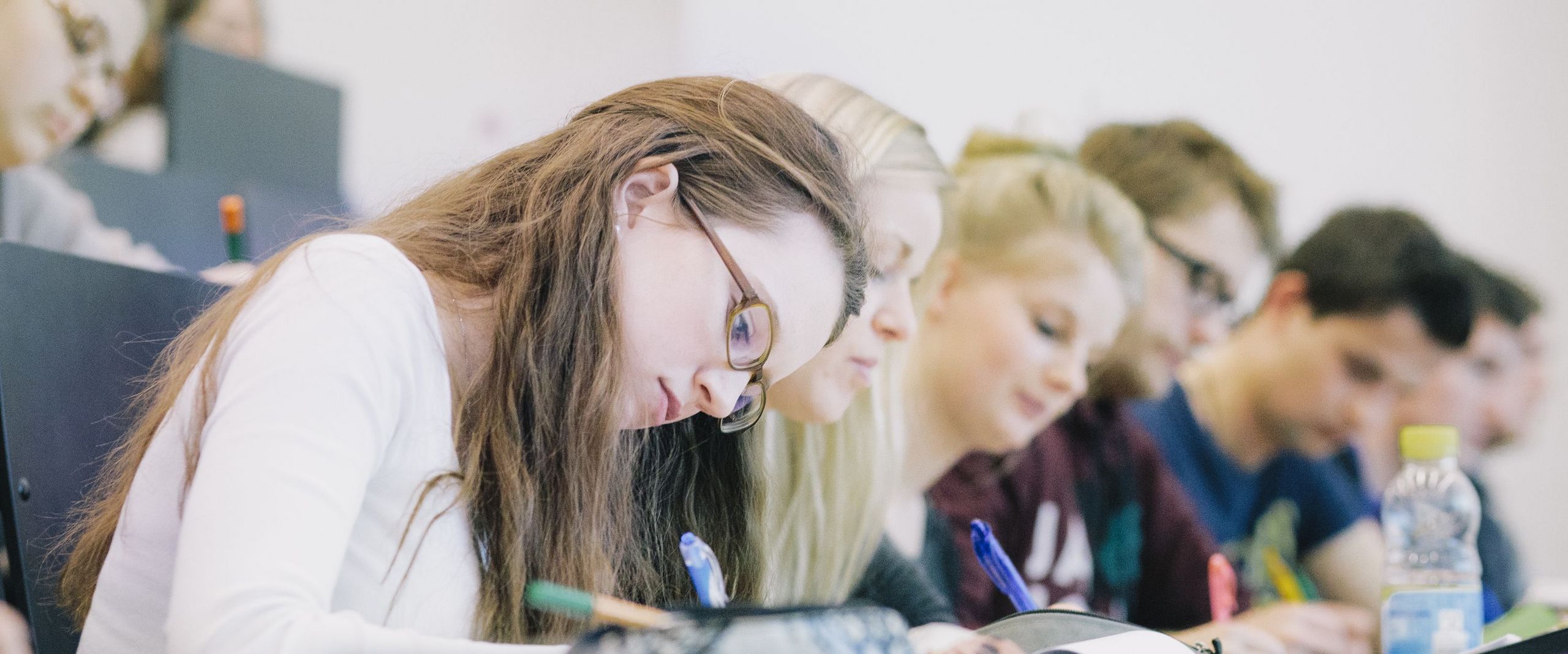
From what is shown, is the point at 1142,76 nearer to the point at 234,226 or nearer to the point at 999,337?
the point at 999,337

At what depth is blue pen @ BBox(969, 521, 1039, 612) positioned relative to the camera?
0.75 metres

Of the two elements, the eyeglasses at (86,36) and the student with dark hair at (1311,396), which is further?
the student with dark hair at (1311,396)

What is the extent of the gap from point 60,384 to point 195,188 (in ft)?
2.39

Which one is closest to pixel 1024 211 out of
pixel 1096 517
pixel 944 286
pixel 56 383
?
pixel 944 286

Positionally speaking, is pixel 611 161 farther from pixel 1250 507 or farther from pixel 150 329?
pixel 1250 507

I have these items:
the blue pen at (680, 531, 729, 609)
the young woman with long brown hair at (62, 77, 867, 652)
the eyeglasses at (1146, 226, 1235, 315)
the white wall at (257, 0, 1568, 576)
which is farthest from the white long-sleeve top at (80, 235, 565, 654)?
the eyeglasses at (1146, 226, 1235, 315)

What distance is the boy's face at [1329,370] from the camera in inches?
77.5

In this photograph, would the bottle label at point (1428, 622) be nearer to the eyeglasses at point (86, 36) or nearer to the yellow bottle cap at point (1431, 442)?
the yellow bottle cap at point (1431, 442)

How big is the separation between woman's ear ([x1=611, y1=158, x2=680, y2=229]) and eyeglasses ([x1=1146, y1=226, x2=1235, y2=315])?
1302 millimetres

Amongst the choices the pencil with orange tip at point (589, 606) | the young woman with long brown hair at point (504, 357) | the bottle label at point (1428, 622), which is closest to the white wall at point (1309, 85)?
the bottle label at point (1428, 622)

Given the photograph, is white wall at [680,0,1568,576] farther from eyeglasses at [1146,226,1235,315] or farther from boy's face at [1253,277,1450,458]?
boy's face at [1253,277,1450,458]

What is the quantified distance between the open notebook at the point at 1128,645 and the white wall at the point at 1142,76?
111cm

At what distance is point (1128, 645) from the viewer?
0.56 meters

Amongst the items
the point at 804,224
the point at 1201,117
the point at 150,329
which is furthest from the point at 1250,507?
the point at 150,329
